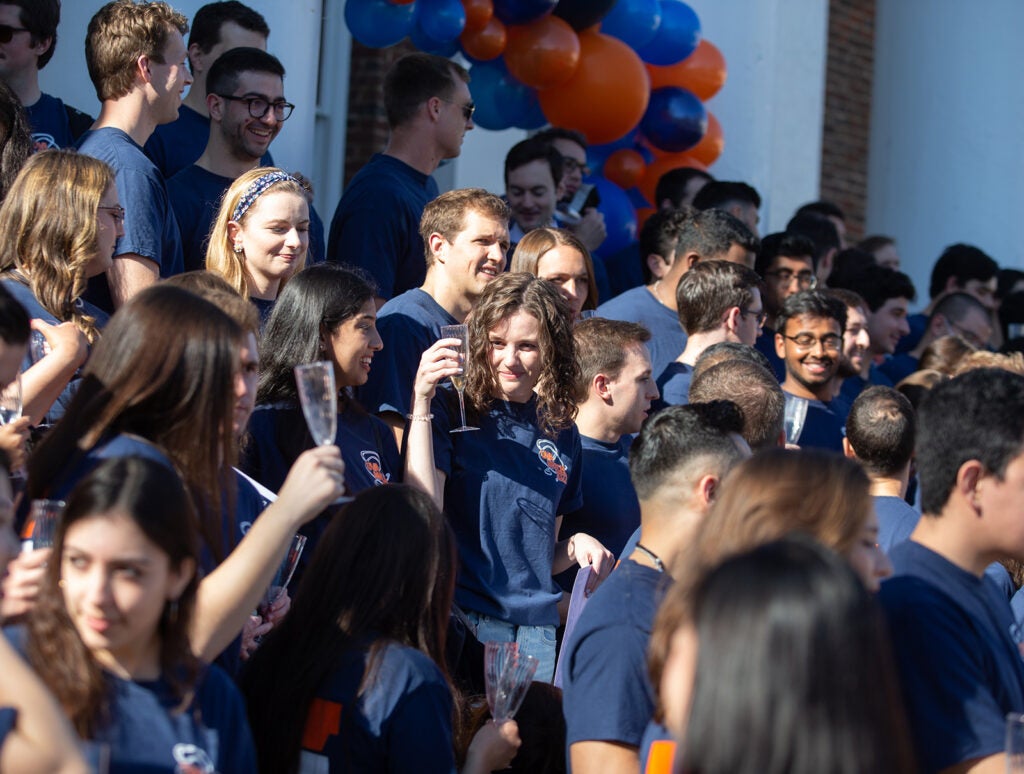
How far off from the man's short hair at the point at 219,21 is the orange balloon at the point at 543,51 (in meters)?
A: 1.61

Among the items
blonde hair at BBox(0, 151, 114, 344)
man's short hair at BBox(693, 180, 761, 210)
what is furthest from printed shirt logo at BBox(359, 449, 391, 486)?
man's short hair at BBox(693, 180, 761, 210)

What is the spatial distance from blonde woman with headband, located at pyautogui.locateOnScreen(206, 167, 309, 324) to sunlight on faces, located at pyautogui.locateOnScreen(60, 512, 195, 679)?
2.04 m

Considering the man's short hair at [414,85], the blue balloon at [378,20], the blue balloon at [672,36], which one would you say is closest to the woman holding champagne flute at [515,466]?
the man's short hair at [414,85]

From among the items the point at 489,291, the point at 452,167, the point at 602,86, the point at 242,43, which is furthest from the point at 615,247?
the point at 489,291

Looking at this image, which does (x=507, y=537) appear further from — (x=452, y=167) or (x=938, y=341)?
(x=452, y=167)

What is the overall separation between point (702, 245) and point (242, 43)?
2.15 metres

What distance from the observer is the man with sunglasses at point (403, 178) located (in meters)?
5.54

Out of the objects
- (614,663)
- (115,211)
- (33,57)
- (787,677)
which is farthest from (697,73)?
(787,677)

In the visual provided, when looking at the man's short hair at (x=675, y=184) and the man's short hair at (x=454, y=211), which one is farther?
the man's short hair at (x=675, y=184)

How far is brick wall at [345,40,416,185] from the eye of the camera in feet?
31.4

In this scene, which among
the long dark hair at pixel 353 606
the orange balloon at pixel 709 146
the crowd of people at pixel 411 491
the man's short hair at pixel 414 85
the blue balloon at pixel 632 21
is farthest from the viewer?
the orange balloon at pixel 709 146

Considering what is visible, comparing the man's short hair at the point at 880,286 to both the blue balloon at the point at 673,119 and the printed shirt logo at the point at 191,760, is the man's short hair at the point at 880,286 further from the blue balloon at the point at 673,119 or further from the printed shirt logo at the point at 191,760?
the printed shirt logo at the point at 191,760

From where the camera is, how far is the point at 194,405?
2.96 m

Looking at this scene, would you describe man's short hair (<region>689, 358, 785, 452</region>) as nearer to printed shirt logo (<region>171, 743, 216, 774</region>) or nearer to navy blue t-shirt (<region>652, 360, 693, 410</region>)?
navy blue t-shirt (<region>652, 360, 693, 410</region>)
